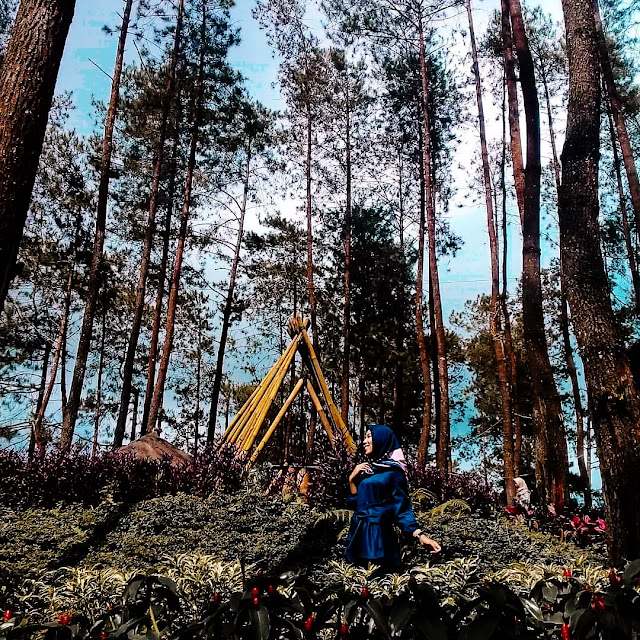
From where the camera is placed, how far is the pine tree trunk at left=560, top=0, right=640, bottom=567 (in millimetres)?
4203

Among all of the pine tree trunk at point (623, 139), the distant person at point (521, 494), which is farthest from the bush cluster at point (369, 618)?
the pine tree trunk at point (623, 139)

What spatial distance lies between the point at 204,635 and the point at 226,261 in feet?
58.0

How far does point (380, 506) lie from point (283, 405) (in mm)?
5880

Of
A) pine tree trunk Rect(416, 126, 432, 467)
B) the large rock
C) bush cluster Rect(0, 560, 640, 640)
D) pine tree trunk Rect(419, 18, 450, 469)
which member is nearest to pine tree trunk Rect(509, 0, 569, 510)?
pine tree trunk Rect(419, 18, 450, 469)

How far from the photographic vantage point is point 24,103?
3043mm

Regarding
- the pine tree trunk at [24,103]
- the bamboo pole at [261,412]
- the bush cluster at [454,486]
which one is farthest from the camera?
the bamboo pole at [261,412]

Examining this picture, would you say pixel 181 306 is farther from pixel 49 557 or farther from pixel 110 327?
pixel 49 557

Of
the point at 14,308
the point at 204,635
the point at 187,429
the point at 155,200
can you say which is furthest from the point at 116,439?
the point at 187,429

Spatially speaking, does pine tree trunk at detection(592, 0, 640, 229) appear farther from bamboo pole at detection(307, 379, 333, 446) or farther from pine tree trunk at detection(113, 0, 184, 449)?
pine tree trunk at detection(113, 0, 184, 449)

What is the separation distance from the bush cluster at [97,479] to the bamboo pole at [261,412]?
0.62m

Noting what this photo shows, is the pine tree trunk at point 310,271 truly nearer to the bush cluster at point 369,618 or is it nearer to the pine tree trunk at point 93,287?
the pine tree trunk at point 93,287

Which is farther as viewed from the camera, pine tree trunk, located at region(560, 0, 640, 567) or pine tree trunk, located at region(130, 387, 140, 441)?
pine tree trunk, located at region(130, 387, 140, 441)

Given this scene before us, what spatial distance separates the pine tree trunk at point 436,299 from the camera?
1235cm

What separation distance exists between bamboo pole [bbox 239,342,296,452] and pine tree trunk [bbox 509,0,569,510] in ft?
13.4
